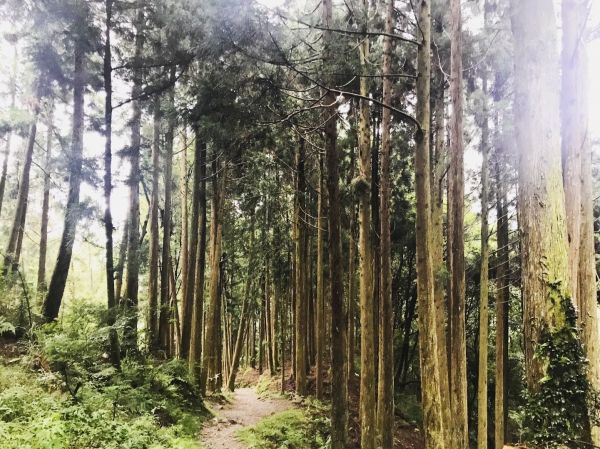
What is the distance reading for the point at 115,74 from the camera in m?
11.2

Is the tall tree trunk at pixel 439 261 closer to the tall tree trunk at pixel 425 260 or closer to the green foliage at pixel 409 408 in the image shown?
the tall tree trunk at pixel 425 260

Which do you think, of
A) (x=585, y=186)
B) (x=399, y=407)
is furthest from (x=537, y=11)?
(x=399, y=407)

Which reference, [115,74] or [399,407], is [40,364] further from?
[399,407]

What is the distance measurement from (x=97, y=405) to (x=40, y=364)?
2104mm

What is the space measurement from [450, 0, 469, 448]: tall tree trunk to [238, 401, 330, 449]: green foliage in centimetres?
321

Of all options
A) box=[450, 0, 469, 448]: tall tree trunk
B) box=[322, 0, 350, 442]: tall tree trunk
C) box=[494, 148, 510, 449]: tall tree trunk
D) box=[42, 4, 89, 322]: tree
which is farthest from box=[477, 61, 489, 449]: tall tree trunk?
box=[42, 4, 89, 322]: tree

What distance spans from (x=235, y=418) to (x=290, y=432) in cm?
189

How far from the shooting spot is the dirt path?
981 cm

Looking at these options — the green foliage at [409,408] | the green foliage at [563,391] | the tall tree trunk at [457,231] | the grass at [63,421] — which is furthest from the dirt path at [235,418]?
the green foliage at [563,391]

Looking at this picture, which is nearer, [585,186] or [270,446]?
[585,186]

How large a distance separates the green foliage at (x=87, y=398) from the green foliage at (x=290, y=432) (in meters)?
1.46

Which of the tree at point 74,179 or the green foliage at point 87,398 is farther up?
the tree at point 74,179

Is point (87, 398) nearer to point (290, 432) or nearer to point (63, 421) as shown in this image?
point (63, 421)

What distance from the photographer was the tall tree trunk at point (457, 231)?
8938 mm
